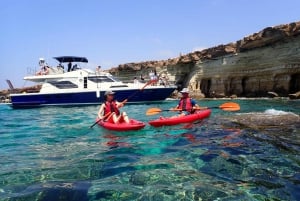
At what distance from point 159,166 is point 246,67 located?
2708 cm

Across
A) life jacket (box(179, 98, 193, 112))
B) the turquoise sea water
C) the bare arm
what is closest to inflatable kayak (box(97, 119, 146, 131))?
the turquoise sea water

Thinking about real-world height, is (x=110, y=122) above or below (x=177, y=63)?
below

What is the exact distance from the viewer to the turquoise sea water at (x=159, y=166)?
512 centimetres

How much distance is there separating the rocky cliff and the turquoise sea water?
1859cm

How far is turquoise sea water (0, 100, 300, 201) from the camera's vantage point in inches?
202

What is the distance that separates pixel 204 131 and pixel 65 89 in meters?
20.1

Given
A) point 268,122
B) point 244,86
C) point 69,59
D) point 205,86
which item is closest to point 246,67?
point 244,86

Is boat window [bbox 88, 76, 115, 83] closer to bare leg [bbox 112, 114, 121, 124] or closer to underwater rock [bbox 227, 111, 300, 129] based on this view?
bare leg [bbox 112, 114, 121, 124]

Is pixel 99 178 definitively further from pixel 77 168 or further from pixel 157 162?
pixel 157 162

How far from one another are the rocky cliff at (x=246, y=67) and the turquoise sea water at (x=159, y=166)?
1859 centimetres

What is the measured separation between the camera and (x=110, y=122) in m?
12.3

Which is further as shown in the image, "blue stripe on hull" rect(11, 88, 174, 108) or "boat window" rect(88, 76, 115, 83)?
"boat window" rect(88, 76, 115, 83)

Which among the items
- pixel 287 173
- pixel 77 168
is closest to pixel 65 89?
pixel 77 168

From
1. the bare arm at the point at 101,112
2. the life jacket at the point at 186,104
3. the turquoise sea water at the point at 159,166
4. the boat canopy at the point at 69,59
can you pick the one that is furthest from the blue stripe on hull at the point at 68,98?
the turquoise sea water at the point at 159,166
